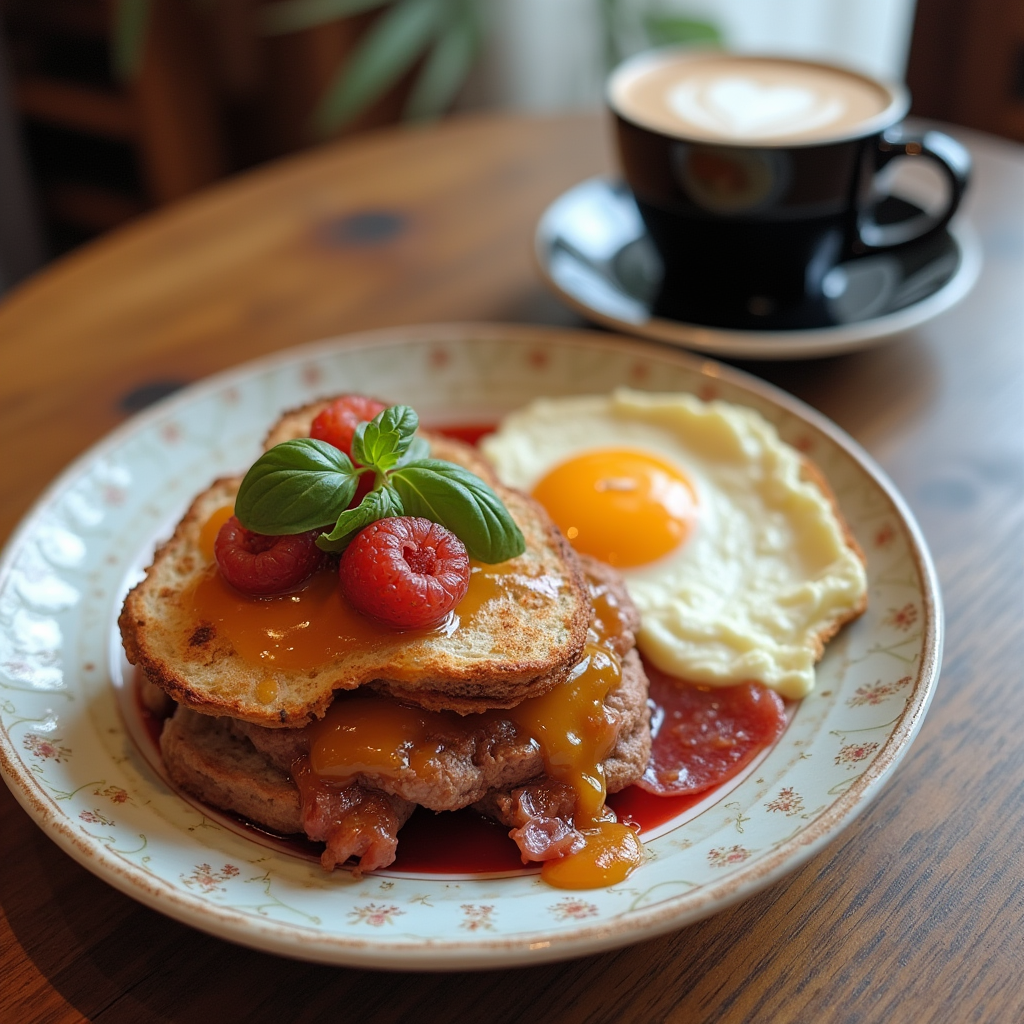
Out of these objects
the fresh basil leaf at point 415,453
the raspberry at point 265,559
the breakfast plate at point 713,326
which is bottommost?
the breakfast plate at point 713,326

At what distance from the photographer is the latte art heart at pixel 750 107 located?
11.4 ft

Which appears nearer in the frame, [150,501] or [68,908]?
[68,908]

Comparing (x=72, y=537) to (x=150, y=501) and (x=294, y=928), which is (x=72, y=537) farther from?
(x=294, y=928)

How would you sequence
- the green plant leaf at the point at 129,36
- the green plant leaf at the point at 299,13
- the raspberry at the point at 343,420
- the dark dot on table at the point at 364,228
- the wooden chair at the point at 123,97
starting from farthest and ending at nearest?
1. the wooden chair at the point at 123,97
2. the green plant leaf at the point at 299,13
3. the green plant leaf at the point at 129,36
4. the dark dot on table at the point at 364,228
5. the raspberry at the point at 343,420

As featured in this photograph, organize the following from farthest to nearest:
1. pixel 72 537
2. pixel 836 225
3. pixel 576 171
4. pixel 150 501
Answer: pixel 576 171 < pixel 836 225 < pixel 150 501 < pixel 72 537

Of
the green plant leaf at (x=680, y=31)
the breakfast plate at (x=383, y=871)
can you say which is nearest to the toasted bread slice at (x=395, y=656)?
the breakfast plate at (x=383, y=871)

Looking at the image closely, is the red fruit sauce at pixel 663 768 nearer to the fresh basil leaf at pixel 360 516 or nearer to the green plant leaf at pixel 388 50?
the fresh basil leaf at pixel 360 516

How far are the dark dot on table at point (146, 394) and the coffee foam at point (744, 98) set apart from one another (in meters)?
1.73

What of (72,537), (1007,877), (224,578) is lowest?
(1007,877)

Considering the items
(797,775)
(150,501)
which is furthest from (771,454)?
(150,501)

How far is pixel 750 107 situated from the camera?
361 centimetres

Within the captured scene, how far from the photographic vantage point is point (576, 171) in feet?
14.8

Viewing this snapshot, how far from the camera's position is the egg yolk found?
2.64 meters

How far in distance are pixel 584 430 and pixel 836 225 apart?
1.17 metres
